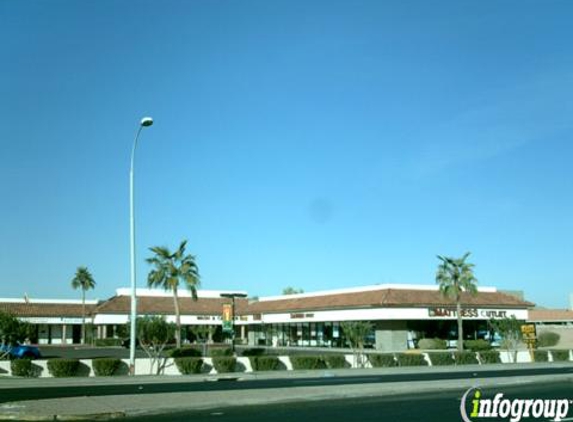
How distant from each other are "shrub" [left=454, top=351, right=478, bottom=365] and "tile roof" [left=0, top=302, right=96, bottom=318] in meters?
54.6

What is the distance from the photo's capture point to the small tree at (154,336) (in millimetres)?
33906

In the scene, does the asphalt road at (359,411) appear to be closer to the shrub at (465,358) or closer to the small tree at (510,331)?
the shrub at (465,358)

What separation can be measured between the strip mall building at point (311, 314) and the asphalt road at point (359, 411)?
123ft

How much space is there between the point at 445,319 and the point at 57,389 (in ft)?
142

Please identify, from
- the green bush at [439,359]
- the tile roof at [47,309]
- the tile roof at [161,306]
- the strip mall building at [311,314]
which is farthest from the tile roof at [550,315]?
the tile roof at [47,309]

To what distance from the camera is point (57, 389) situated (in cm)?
2455

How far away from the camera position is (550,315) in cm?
8850

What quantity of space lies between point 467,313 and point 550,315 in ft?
107

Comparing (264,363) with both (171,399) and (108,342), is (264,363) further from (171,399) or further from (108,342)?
(108,342)

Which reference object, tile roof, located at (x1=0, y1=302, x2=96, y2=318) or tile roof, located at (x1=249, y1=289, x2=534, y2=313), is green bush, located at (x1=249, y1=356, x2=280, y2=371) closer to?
tile roof, located at (x1=249, y1=289, x2=534, y2=313)

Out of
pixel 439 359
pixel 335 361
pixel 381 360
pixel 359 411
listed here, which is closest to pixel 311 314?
pixel 439 359

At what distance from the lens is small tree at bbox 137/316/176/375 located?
33.9 m

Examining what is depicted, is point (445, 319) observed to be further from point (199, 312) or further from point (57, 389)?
point (57, 389)

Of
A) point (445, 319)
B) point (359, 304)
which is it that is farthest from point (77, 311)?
point (445, 319)
